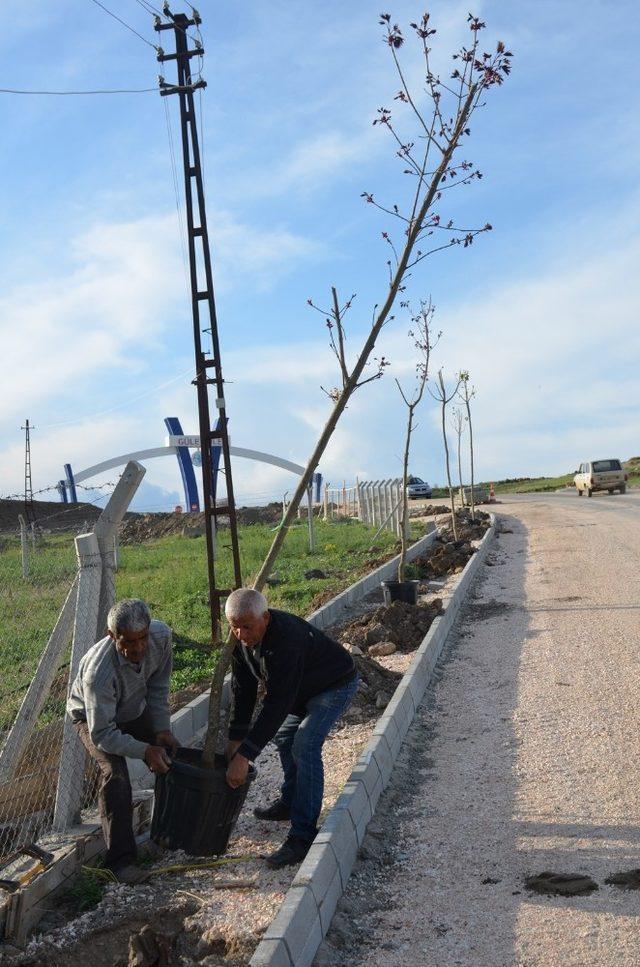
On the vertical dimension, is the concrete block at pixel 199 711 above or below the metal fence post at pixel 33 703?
below

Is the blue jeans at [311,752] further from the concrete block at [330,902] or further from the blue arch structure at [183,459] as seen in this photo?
the blue arch structure at [183,459]

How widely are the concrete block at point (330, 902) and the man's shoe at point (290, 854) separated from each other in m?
0.38

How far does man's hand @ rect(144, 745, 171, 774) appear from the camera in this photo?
15.8 feet

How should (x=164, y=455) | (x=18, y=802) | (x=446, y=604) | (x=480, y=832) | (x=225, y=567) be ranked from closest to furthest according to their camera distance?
(x=480, y=832) → (x=18, y=802) → (x=446, y=604) → (x=225, y=567) → (x=164, y=455)

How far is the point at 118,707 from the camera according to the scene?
5.08m

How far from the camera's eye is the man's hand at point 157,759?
4809 mm

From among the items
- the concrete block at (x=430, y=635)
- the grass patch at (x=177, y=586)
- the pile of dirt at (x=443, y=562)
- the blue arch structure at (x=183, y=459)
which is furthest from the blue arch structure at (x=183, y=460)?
the concrete block at (x=430, y=635)

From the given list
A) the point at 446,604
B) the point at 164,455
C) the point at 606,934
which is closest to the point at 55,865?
the point at 606,934

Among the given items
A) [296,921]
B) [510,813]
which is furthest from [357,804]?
[296,921]

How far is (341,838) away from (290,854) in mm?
302

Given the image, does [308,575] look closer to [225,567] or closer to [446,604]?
[225,567]

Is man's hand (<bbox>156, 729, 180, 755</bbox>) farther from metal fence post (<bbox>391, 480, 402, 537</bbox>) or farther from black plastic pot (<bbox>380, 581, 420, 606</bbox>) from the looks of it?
metal fence post (<bbox>391, 480, 402, 537</bbox>)

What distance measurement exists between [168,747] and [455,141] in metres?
4.20

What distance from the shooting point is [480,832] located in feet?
16.8
